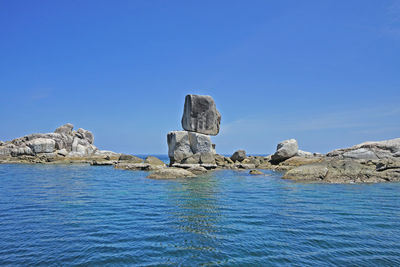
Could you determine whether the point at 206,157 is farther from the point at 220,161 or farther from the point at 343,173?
the point at 343,173

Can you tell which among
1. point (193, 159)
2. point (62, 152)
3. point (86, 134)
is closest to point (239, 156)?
point (193, 159)

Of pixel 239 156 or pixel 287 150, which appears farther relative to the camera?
pixel 239 156

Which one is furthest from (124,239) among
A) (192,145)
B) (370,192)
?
(192,145)

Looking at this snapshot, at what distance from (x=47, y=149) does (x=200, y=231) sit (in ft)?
201

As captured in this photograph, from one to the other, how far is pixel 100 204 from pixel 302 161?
28.5 meters

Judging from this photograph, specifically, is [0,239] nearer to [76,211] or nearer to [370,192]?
[76,211]

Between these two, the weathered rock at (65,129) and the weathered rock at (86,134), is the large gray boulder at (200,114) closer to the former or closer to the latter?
the weathered rock at (86,134)

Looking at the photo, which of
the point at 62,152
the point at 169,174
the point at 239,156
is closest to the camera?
the point at 169,174

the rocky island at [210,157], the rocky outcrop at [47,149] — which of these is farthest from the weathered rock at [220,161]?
the rocky outcrop at [47,149]

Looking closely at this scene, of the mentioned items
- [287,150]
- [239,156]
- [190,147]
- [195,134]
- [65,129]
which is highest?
[65,129]

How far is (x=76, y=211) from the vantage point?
10.9 m

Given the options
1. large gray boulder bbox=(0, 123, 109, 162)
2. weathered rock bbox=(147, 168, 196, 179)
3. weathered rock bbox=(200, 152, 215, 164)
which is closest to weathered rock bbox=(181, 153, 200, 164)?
weathered rock bbox=(200, 152, 215, 164)

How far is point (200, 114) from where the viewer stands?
34531 millimetres

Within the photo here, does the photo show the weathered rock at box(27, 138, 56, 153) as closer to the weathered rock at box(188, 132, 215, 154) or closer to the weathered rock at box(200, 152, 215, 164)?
the weathered rock at box(188, 132, 215, 154)
